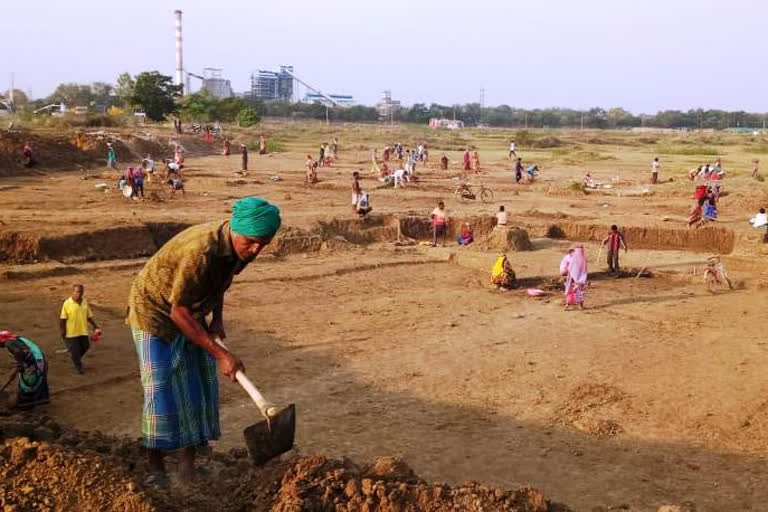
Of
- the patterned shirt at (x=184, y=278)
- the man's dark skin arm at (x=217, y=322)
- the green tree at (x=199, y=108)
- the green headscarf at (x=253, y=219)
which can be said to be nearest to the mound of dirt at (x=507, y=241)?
the man's dark skin arm at (x=217, y=322)

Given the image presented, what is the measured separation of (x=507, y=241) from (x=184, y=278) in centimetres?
1431

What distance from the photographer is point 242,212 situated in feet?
12.7

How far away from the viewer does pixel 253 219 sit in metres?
3.85

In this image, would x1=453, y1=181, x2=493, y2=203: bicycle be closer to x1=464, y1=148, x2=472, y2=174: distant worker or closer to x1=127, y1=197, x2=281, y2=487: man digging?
x1=464, y1=148, x2=472, y2=174: distant worker

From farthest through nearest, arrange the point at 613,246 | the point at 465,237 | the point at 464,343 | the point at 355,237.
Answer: the point at 355,237
the point at 465,237
the point at 613,246
the point at 464,343

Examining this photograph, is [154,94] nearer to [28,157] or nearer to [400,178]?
[28,157]

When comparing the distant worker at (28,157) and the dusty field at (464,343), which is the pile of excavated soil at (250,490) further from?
the distant worker at (28,157)

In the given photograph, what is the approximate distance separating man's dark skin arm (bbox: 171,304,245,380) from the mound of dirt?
1408 centimetres

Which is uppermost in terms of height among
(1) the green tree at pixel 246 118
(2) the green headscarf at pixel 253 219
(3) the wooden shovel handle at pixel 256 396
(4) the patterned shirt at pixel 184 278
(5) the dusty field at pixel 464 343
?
(1) the green tree at pixel 246 118

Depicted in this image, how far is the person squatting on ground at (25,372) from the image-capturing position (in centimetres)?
692

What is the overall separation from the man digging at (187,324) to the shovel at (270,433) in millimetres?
219

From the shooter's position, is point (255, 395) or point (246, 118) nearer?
point (255, 395)

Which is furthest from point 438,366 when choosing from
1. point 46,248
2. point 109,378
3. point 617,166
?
point 617,166

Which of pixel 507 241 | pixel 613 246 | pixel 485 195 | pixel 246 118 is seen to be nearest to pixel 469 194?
pixel 485 195
